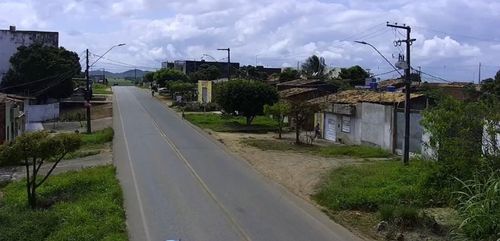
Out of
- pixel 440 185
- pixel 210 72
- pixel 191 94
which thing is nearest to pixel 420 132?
pixel 440 185

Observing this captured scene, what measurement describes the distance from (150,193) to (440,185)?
32.3 ft

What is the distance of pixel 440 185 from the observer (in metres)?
19.2

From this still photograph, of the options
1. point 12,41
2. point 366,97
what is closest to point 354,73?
point 12,41

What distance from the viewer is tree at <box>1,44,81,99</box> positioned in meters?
70.8

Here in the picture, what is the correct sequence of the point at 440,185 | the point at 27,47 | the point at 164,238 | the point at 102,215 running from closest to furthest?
the point at 164,238, the point at 102,215, the point at 440,185, the point at 27,47

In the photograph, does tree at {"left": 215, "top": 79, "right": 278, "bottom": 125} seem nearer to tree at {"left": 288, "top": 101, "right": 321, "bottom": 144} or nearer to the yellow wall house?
tree at {"left": 288, "top": 101, "right": 321, "bottom": 144}

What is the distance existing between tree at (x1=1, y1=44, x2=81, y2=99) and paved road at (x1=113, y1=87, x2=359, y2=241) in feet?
128

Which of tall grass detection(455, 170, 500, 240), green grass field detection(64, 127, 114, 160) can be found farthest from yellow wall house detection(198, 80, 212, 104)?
tall grass detection(455, 170, 500, 240)

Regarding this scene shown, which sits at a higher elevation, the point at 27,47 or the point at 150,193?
the point at 27,47

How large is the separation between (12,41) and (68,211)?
219 feet

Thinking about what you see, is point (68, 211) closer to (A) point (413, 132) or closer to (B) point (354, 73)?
(A) point (413, 132)

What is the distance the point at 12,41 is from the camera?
257 ft

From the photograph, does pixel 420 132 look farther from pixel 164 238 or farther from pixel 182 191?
pixel 164 238

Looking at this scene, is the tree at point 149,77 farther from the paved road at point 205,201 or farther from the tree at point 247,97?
the paved road at point 205,201
